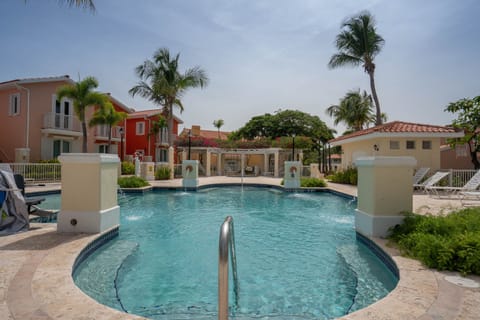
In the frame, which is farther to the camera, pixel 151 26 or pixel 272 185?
pixel 272 185

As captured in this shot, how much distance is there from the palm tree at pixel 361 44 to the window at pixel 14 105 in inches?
1024

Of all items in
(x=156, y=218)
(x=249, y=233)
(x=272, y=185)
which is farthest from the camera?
(x=272, y=185)

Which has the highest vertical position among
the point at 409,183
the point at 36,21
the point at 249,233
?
the point at 36,21

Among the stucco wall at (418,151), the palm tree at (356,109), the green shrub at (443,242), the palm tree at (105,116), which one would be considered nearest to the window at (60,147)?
the palm tree at (105,116)

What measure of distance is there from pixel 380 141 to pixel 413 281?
15.6 m

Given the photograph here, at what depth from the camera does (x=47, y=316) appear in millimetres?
2434

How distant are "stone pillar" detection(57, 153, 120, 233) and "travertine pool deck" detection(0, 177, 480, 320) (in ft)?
3.93

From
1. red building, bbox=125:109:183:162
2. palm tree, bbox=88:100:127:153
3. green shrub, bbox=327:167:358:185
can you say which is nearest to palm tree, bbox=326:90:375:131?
green shrub, bbox=327:167:358:185

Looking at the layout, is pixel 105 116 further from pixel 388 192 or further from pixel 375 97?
pixel 375 97

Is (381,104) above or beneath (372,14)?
beneath

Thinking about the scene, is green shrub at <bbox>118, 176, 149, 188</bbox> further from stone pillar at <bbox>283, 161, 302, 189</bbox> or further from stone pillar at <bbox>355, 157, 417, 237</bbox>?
stone pillar at <bbox>355, 157, 417, 237</bbox>

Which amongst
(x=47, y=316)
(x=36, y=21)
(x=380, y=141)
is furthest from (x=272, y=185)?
(x=47, y=316)

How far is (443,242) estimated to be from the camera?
3.91 meters

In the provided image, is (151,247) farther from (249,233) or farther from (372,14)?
(372,14)
